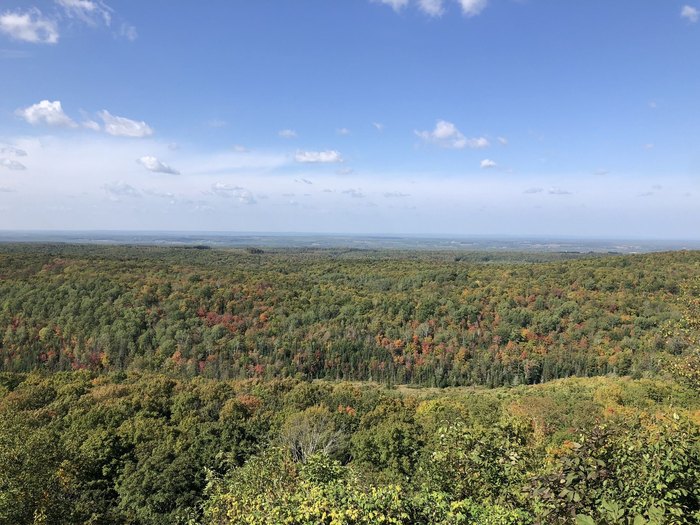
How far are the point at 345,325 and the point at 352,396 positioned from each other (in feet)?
178

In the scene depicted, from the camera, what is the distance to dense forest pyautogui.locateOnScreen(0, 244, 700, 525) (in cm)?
1048

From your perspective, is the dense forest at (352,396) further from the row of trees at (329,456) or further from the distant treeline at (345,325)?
the distant treeline at (345,325)

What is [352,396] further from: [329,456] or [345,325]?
[345,325]

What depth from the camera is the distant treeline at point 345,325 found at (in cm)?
8381

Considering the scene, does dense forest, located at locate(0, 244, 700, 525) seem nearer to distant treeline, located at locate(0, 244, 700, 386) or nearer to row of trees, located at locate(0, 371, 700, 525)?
row of trees, located at locate(0, 371, 700, 525)

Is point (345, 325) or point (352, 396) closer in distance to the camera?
point (352, 396)

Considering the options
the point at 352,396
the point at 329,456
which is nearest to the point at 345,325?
→ the point at 352,396

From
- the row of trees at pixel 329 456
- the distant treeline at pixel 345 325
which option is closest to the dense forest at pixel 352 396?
the row of trees at pixel 329 456

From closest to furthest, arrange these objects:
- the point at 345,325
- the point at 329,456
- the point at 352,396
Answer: the point at 329,456
the point at 352,396
the point at 345,325

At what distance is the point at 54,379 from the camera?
47.4 m

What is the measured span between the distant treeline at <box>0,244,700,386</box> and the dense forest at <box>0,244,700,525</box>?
1.57 ft

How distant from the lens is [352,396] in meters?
45.6

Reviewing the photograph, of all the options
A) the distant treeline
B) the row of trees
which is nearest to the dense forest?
the row of trees

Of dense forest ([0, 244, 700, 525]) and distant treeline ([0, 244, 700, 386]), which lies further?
distant treeline ([0, 244, 700, 386])
